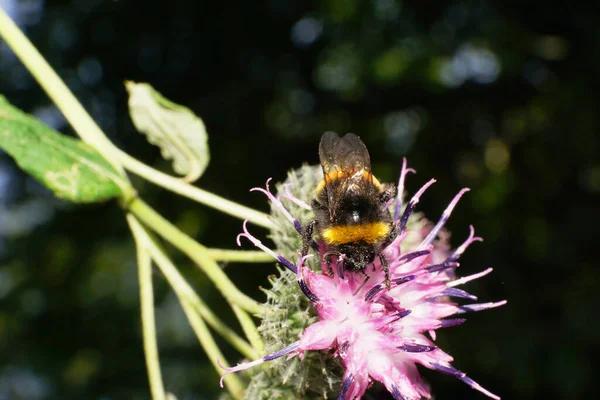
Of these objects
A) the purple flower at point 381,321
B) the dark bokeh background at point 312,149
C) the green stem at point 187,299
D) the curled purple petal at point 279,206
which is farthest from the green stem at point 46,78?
the dark bokeh background at point 312,149

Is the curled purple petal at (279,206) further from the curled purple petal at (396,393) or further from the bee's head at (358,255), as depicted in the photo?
the curled purple petal at (396,393)

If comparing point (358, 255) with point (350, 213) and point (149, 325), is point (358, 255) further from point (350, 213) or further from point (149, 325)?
point (149, 325)

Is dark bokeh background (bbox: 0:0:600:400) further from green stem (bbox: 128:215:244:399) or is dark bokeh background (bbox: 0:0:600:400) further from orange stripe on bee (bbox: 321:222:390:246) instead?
orange stripe on bee (bbox: 321:222:390:246)

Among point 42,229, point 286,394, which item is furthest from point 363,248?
point 42,229

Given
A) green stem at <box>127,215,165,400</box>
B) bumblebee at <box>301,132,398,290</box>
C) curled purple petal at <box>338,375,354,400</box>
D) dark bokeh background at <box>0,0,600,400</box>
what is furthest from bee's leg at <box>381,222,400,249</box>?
dark bokeh background at <box>0,0,600,400</box>

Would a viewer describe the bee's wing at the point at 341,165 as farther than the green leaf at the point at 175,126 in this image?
No

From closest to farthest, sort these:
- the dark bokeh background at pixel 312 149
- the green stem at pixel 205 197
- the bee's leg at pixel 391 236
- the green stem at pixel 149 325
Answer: the bee's leg at pixel 391 236 < the green stem at pixel 149 325 < the green stem at pixel 205 197 < the dark bokeh background at pixel 312 149

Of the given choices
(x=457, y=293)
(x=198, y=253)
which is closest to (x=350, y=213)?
(x=457, y=293)
